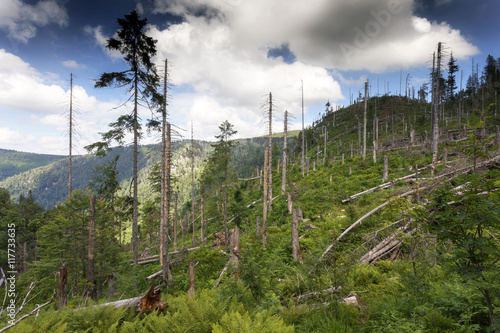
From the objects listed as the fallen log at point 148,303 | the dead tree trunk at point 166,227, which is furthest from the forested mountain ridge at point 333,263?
the dead tree trunk at point 166,227

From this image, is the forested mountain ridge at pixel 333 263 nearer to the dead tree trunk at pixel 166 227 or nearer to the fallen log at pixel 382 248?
the fallen log at pixel 382 248

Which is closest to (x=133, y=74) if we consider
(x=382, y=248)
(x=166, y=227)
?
(x=166, y=227)

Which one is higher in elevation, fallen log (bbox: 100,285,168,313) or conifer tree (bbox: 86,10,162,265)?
conifer tree (bbox: 86,10,162,265)

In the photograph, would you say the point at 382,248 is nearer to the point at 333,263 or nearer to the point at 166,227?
the point at 333,263

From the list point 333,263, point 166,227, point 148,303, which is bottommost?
point 166,227

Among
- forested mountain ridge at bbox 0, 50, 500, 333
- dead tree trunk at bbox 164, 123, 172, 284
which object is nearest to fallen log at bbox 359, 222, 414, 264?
forested mountain ridge at bbox 0, 50, 500, 333

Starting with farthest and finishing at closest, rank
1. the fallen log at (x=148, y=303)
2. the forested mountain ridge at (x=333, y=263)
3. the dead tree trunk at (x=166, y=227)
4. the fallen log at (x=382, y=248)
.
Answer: the dead tree trunk at (x=166, y=227) < the fallen log at (x=382, y=248) < the fallen log at (x=148, y=303) < the forested mountain ridge at (x=333, y=263)

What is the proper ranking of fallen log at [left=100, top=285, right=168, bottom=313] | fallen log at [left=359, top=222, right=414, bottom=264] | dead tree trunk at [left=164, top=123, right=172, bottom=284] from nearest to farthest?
fallen log at [left=100, top=285, right=168, bottom=313] < fallen log at [left=359, top=222, right=414, bottom=264] < dead tree trunk at [left=164, top=123, right=172, bottom=284]

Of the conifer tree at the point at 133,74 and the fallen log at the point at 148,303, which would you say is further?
the conifer tree at the point at 133,74

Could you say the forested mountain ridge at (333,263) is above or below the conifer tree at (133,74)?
below

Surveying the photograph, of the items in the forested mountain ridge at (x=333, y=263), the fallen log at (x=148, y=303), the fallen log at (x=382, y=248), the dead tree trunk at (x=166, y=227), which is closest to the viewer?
the forested mountain ridge at (x=333, y=263)

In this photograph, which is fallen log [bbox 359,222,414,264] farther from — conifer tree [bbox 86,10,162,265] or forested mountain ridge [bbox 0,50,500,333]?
conifer tree [bbox 86,10,162,265]

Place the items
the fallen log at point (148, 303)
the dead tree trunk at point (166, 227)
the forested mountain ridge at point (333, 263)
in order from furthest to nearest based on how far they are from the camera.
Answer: the dead tree trunk at point (166, 227), the fallen log at point (148, 303), the forested mountain ridge at point (333, 263)

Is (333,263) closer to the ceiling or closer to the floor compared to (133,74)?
closer to the floor
